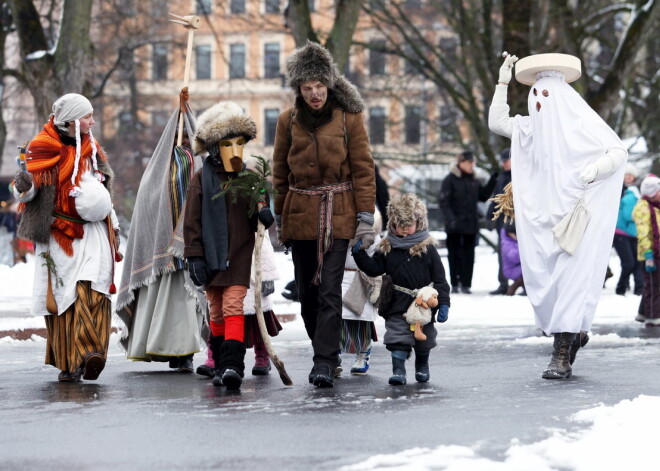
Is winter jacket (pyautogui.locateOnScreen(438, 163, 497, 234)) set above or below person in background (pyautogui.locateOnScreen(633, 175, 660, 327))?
above

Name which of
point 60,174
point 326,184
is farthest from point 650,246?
point 60,174

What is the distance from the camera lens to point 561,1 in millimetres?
24562

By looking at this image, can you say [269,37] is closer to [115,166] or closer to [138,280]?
[115,166]

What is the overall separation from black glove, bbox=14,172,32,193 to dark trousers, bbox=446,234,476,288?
36.2 ft

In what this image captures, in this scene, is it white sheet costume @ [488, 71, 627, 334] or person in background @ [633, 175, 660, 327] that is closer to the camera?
white sheet costume @ [488, 71, 627, 334]

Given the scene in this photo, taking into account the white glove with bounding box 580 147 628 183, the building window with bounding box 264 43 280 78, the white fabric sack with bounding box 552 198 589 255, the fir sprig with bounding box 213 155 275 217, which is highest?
the building window with bounding box 264 43 280 78

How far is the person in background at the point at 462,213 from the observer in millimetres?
20047

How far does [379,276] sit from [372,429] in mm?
2927

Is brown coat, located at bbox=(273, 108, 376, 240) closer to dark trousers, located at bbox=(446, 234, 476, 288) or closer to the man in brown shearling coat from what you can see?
the man in brown shearling coat

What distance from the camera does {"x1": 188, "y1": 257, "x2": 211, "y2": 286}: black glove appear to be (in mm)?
9133

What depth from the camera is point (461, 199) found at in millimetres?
20094

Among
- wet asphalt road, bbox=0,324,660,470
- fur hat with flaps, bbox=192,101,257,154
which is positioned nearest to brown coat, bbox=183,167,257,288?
fur hat with flaps, bbox=192,101,257,154

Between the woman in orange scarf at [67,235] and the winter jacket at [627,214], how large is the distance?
11197 millimetres

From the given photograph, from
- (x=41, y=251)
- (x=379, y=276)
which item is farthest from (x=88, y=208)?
(x=379, y=276)
